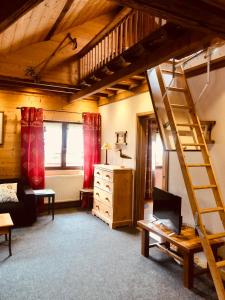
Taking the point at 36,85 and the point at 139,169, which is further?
the point at 36,85

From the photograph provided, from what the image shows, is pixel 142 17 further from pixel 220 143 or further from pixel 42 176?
pixel 42 176

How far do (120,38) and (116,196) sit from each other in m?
2.69

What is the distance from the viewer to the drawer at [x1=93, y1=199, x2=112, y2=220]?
462 cm

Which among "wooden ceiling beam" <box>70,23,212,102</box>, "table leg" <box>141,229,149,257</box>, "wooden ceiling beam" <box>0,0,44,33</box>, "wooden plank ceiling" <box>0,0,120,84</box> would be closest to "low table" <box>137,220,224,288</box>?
"table leg" <box>141,229,149,257</box>

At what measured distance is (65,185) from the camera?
5750mm

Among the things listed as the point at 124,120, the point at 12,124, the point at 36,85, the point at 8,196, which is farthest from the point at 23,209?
the point at 124,120

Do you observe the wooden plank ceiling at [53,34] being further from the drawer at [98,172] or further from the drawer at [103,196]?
the drawer at [103,196]

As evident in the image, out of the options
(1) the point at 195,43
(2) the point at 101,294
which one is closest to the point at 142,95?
(1) the point at 195,43

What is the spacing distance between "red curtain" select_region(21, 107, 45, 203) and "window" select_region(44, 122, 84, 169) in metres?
0.30

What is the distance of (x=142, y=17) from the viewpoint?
3.69m

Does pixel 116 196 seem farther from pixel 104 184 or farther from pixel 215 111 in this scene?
pixel 215 111

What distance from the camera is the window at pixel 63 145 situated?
5.72m

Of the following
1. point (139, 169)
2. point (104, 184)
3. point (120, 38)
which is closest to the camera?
point (120, 38)

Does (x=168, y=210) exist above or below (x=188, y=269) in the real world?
above
